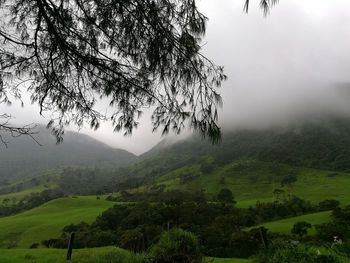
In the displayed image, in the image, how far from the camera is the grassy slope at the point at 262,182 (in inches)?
4149

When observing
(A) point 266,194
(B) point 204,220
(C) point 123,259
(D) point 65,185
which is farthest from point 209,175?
(C) point 123,259

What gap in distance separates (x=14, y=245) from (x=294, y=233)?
46.6 m

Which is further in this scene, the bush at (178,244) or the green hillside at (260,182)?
the green hillside at (260,182)

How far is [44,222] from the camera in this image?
7975 centimetres

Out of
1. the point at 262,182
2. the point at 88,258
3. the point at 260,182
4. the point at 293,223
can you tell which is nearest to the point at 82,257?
the point at 88,258

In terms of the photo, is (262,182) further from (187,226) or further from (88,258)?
(88,258)

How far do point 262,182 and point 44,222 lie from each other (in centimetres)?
8149

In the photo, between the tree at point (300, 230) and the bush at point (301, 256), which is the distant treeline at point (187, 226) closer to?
the bush at point (301, 256)

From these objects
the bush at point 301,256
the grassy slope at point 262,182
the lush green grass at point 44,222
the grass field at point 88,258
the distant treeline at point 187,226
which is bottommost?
the lush green grass at point 44,222

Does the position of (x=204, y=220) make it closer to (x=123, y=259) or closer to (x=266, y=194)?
(x=123, y=259)

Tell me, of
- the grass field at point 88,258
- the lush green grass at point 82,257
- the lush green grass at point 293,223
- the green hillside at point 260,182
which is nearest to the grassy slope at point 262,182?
the green hillside at point 260,182

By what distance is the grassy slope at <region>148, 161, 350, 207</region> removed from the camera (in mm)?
105375

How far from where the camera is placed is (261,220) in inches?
2827

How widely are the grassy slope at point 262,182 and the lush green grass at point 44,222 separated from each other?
3982 cm
